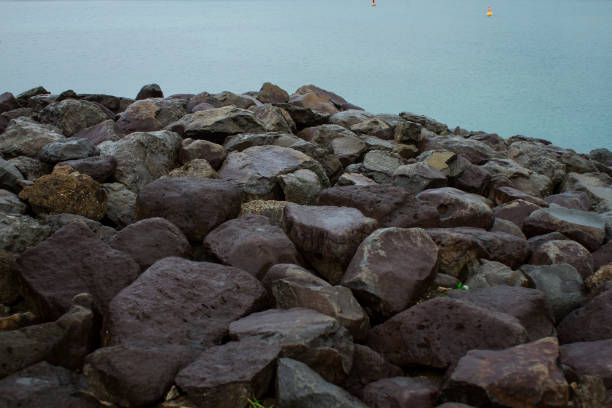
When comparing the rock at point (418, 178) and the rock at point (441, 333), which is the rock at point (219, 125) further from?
the rock at point (441, 333)

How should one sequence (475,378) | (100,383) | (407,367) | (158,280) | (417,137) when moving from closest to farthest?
(475,378) < (100,383) < (407,367) < (158,280) < (417,137)

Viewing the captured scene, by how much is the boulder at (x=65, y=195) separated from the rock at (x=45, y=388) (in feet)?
5.43

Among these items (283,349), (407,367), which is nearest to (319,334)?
(283,349)

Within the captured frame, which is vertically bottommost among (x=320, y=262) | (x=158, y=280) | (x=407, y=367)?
(x=407, y=367)

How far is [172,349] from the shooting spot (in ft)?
7.54

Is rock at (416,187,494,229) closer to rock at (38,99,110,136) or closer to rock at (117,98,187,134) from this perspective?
rock at (117,98,187,134)

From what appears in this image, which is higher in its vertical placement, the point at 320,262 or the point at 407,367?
the point at 320,262

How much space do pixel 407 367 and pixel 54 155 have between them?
3.29 metres

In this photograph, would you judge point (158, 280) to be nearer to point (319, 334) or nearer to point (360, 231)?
point (319, 334)

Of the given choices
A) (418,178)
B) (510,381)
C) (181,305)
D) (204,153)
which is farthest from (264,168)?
(510,381)

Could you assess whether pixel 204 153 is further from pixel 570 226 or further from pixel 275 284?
pixel 570 226

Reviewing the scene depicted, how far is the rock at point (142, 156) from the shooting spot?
427 centimetres

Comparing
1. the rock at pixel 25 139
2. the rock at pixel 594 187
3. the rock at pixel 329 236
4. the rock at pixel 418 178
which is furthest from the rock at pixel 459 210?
the rock at pixel 25 139

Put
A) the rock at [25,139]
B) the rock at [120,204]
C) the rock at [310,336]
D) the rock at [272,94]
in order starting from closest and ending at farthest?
the rock at [310,336] → the rock at [120,204] → the rock at [25,139] → the rock at [272,94]
